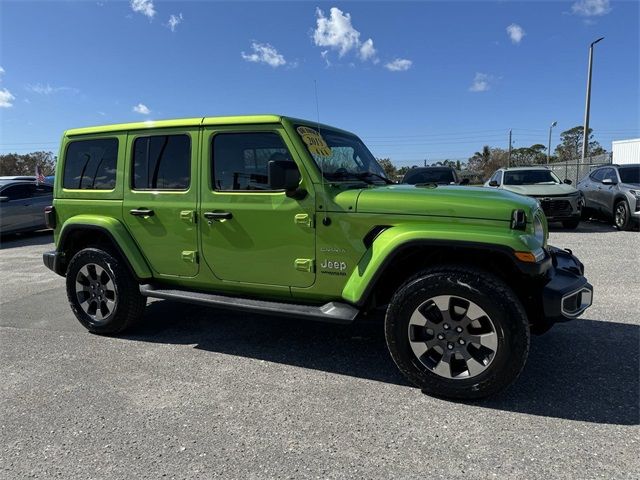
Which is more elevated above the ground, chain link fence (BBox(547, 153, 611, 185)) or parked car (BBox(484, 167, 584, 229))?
chain link fence (BBox(547, 153, 611, 185))

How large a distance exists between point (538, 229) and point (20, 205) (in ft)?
41.7

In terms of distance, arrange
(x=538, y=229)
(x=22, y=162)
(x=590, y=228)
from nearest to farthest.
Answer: (x=538, y=229) < (x=590, y=228) < (x=22, y=162)

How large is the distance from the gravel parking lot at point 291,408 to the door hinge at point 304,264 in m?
0.80

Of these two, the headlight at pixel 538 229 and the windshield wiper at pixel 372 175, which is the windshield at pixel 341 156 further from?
the headlight at pixel 538 229

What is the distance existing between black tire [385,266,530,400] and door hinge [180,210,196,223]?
6.06 feet

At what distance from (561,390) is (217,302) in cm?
263

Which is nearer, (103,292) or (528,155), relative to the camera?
(103,292)

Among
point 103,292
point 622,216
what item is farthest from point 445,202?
point 622,216

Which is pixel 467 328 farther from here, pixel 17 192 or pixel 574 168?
pixel 574 168

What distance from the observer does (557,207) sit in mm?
10531

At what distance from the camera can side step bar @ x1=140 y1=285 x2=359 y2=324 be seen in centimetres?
338

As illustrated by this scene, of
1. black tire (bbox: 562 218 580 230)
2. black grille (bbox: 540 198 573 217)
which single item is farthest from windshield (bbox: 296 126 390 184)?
black tire (bbox: 562 218 580 230)

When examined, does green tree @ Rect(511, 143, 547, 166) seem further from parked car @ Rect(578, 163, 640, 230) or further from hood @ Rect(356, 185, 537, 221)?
hood @ Rect(356, 185, 537, 221)

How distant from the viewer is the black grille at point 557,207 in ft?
34.5
